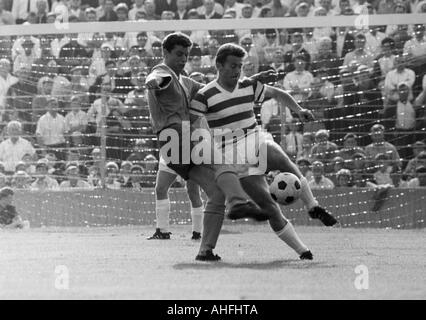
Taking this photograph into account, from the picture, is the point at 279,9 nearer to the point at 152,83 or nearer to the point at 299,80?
the point at 299,80

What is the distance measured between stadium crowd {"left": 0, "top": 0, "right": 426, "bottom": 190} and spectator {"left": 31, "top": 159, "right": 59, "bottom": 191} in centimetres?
2

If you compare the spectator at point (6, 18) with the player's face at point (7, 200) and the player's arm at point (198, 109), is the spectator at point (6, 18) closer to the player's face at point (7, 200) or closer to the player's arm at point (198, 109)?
the player's face at point (7, 200)

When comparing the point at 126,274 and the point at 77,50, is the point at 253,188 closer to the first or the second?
the point at 126,274

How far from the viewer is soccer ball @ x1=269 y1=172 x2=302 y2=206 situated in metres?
10.5

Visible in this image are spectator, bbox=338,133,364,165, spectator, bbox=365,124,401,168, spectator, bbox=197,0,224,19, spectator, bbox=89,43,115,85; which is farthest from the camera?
spectator, bbox=197,0,224,19

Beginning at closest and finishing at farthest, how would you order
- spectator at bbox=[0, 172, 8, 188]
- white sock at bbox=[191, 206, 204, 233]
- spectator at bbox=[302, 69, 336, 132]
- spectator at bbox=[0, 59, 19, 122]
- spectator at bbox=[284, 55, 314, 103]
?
white sock at bbox=[191, 206, 204, 233] < spectator at bbox=[302, 69, 336, 132] < spectator at bbox=[284, 55, 314, 103] < spectator at bbox=[0, 172, 8, 188] < spectator at bbox=[0, 59, 19, 122]

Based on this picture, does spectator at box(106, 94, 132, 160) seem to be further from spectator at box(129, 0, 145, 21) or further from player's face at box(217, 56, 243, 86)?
player's face at box(217, 56, 243, 86)

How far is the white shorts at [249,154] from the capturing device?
1027 centimetres

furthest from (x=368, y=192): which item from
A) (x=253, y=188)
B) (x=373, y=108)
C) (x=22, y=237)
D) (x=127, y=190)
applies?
(x=253, y=188)

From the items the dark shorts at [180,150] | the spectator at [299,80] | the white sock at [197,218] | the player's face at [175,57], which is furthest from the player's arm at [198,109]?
the spectator at [299,80]

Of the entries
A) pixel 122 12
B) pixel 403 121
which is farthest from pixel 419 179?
pixel 122 12

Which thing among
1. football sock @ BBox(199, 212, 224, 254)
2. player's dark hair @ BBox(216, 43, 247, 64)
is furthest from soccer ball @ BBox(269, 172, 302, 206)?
player's dark hair @ BBox(216, 43, 247, 64)

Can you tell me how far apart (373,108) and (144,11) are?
5638mm

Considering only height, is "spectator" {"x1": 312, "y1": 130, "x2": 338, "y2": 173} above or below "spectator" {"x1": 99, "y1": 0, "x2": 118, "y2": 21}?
below
